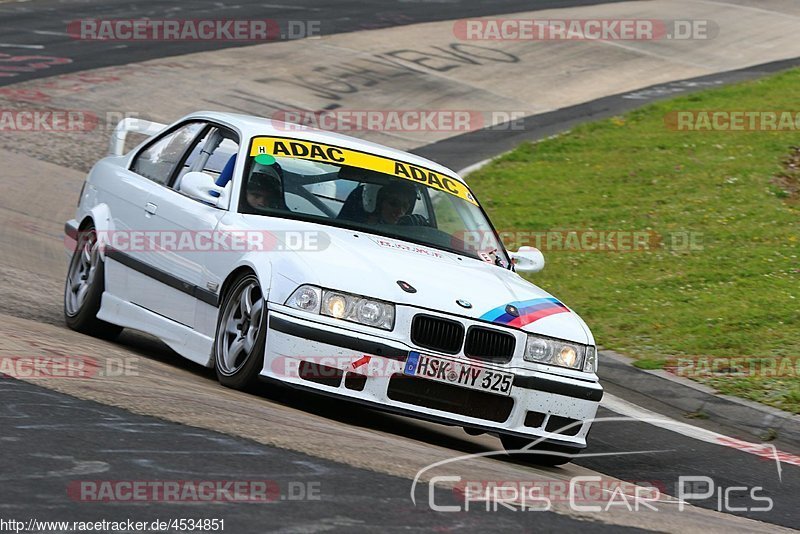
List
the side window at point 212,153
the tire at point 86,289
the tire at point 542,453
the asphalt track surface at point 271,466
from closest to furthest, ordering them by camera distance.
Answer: the asphalt track surface at point 271,466, the tire at point 542,453, the side window at point 212,153, the tire at point 86,289

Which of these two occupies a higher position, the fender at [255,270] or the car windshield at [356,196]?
the car windshield at [356,196]

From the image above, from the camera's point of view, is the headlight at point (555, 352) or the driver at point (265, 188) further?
the driver at point (265, 188)

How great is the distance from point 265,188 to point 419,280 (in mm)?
1377

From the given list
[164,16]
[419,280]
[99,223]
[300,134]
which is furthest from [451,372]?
[164,16]

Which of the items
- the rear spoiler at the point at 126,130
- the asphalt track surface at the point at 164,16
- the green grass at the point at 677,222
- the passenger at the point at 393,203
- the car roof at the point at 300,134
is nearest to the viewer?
the passenger at the point at 393,203

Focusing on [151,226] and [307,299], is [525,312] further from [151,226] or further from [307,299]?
[151,226]

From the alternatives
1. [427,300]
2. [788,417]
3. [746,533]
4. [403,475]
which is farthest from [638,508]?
[788,417]

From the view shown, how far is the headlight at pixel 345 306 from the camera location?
6875 mm

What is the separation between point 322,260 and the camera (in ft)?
23.3

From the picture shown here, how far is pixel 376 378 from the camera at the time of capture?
22.4 ft

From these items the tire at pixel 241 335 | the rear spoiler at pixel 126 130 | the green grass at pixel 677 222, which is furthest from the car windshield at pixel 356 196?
the green grass at pixel 677 222

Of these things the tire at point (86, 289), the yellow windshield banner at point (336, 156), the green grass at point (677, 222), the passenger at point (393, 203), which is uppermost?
the yellow windshield banner at point (336, 156)

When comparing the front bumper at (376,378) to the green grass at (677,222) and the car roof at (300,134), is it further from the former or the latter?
the green grass at (677,222)

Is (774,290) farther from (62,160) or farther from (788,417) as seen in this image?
(62,160)
